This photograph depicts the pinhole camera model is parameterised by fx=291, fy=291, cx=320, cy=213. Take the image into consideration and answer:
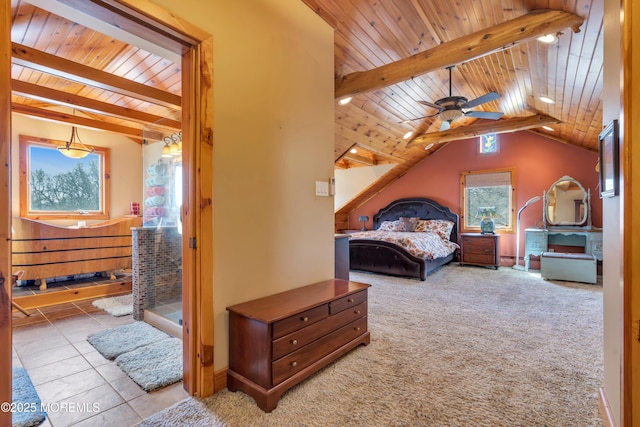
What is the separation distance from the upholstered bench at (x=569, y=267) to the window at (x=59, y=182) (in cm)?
828

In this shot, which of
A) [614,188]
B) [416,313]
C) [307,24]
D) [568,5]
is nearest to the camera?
[614,188]

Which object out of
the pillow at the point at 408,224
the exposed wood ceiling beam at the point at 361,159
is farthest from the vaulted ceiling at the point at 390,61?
the pillow at the point at 408,224

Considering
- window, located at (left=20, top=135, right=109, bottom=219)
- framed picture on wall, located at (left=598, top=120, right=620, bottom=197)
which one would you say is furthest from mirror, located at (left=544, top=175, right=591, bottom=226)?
window, located at (left=20, top=135, right=109, bottom=219)

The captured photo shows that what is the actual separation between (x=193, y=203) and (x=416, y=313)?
8.96 ft

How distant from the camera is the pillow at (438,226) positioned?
21.0 ft

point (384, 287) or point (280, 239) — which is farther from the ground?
point (280, 239)

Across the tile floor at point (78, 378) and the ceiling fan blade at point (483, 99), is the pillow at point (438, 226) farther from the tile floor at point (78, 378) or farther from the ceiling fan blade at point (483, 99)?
the tile floor at point (78, 378)

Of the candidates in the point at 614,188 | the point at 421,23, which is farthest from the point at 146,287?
the point at 421,23

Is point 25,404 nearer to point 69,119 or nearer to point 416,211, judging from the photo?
point 69,119

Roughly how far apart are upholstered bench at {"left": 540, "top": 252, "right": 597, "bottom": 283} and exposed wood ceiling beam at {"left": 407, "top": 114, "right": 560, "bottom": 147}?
2.24 meters

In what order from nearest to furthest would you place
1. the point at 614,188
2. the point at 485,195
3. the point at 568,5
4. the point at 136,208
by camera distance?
the point at 614,188
the point at 568,5
the point at 136,208
the point at 485,195

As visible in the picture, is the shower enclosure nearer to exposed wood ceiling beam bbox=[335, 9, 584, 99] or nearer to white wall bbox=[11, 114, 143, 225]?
exposed wood ceiling beam bbox=[335, 9, 584, 99]

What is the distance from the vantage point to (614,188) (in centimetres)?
133

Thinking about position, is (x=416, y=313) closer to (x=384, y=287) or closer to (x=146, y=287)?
(x=384, y=287)
